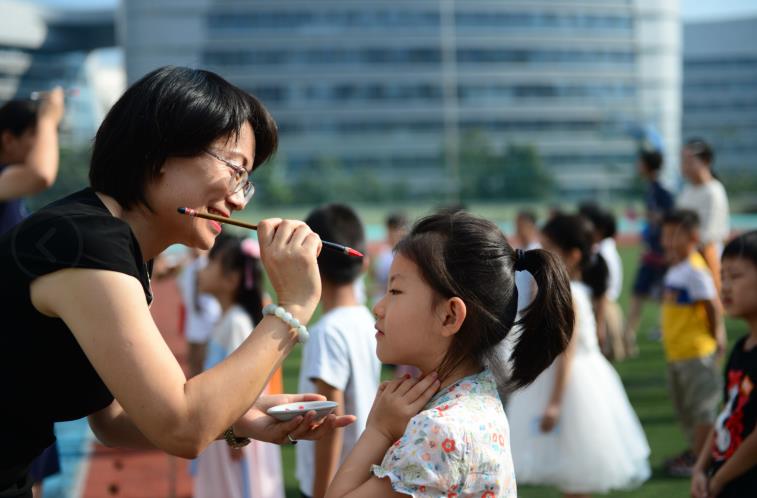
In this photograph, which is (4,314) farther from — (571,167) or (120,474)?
(571,167)

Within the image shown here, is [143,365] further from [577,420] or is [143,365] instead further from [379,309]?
[577,420]

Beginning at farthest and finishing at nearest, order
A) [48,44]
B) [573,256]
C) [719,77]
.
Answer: [719,77]
[48,44]
[573,256]

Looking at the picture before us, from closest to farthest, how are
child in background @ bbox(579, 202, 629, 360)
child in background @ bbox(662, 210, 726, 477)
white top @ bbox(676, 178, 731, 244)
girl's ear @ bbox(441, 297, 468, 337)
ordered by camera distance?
girl's ear @ bbox(441, 297, 468, 337), child in background @ bbox(662, 210, 726, 477), child in background @ bbox(579, 202, 629, 360), white top @ bbox(676, 178, 731, 244)

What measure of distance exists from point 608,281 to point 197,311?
2.80 metres

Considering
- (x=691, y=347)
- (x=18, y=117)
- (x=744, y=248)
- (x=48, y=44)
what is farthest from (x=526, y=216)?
(x=48, y=44)

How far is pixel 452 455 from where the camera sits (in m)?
1.95

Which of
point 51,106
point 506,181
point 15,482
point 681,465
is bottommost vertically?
point 506,181

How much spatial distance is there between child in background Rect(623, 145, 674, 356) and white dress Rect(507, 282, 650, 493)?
12.8 feet

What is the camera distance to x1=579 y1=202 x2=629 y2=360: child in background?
621 cm

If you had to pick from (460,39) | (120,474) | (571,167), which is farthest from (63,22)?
(120,474)

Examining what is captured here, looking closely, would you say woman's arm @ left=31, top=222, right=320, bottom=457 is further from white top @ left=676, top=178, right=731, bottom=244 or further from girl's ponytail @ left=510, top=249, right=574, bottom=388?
white top @ left=676, top=178, right=731, bottom=244

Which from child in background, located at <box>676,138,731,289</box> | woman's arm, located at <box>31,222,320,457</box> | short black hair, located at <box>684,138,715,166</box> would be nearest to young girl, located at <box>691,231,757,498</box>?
woman's arm, located at <box>31,222,320,457</box>

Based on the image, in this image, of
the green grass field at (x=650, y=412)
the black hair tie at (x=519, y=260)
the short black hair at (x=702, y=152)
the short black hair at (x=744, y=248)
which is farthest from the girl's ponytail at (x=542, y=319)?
the short black hair at (x=702, y=152)

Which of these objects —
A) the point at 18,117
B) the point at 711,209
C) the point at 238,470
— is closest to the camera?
the point at 18,117
